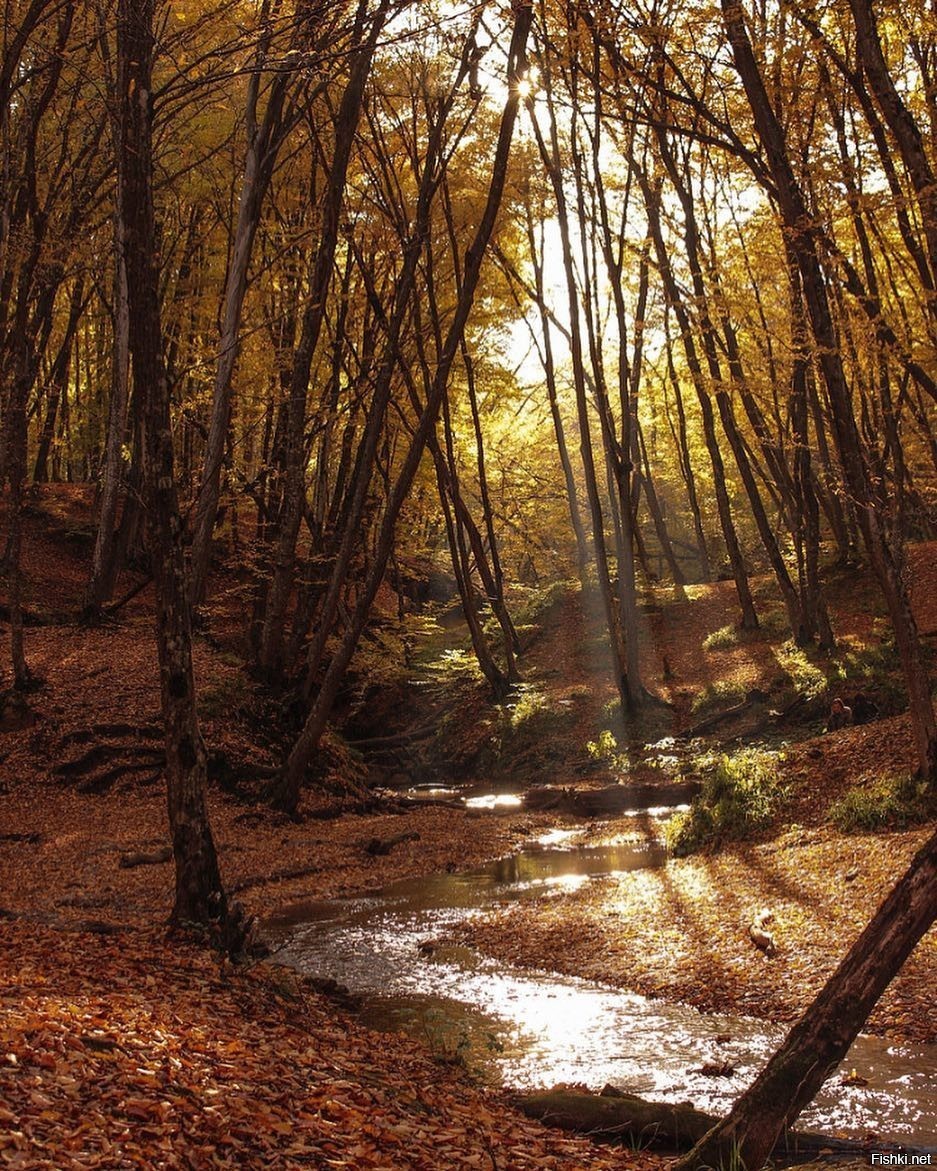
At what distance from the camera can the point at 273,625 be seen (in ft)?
52.4

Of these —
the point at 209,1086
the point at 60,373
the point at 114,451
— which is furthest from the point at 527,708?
the point at 209,1086

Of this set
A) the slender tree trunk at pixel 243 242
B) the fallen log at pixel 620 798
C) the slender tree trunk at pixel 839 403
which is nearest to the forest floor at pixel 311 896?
the fallen log at pixel 620 798

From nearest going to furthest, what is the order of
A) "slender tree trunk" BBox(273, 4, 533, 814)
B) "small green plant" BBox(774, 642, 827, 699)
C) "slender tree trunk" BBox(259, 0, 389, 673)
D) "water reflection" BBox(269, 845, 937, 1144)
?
"water reflection" BBox(269, 845, 937, 1144) < "slender tree trunk" BBox(273, 4, 533, 814) < "slender tree trunk" BBox(259, 0, 389, 673) < "small green plant" BBox(774, 642, 827, 699)

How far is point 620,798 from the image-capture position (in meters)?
15.7

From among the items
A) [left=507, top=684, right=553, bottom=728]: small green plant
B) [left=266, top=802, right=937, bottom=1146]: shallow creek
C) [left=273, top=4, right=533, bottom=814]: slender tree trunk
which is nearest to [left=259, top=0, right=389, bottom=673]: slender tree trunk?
[left=273, top=4, right=533, bottom=814]: slender tree trunk

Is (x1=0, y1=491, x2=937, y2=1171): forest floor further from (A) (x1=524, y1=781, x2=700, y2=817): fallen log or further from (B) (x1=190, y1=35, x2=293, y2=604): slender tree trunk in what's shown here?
(B) (x1=190, y1=35, x2=293, y2=604): slender tree trunk

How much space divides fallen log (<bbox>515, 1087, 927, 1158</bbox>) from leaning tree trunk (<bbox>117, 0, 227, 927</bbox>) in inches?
123

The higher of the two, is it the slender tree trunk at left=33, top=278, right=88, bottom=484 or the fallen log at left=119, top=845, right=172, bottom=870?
the slender tree trunk at left=33, top=278, right=88, bottom=484

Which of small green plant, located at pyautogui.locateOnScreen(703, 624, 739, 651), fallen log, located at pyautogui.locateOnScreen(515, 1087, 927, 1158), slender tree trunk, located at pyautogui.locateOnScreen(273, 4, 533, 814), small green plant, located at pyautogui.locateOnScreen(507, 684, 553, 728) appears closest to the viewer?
fallen log, located at pyautogui.locateOnScreen(515, 1087, 927, 1158)

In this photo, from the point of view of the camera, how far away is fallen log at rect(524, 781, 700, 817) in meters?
15.5

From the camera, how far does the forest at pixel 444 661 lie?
4906 mm

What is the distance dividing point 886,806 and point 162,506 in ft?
26.3

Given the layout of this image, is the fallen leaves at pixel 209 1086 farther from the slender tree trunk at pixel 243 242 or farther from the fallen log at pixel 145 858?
the slender tree trunk at pixel 243 242

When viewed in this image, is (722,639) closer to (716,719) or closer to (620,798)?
(716,719)
